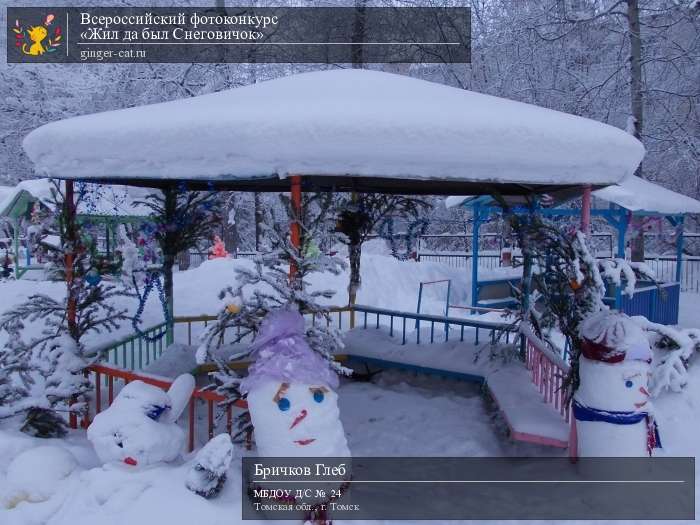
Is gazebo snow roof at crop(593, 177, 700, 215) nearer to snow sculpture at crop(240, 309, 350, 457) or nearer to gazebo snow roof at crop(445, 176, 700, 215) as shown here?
gazebo snow roof at crop(445, 176, 700, 215)

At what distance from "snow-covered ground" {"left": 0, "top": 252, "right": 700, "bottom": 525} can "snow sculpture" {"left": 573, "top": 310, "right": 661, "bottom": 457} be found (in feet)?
2.98

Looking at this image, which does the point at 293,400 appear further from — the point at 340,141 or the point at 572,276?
the point at 572,276

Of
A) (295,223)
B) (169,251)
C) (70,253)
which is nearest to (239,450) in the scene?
(295,223)

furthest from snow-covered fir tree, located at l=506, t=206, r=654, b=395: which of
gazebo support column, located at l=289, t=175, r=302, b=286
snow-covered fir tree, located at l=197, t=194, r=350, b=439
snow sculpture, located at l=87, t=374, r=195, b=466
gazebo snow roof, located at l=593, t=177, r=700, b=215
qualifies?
gazebo snow roof, located at l=593, t=177, r=700, b=215

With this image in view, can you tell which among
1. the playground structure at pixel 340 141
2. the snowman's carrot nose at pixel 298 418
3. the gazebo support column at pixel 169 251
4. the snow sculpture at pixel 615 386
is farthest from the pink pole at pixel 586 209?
the gazebo support column at pixel 169 251

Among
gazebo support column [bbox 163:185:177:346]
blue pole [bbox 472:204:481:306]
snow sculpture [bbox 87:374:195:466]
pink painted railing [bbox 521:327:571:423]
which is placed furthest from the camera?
blue pole [bbox 472:204:481:306]

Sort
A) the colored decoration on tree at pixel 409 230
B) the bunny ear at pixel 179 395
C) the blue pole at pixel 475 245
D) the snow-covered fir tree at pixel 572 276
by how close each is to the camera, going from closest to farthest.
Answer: the bunny ear at pixel 179 395 < the snow-covered fir tree at pixel 572 276 < the colored decoration on tree at pixel 409 230 < the blue pole at pixel 475 245

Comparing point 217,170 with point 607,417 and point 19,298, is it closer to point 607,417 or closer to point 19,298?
point 607,417

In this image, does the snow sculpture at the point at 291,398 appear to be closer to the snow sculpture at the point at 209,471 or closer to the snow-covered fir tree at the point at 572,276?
the snow sculpture at the point at 209,471

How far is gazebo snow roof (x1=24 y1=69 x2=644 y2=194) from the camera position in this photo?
3.73 metres

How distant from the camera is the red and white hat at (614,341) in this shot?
4355mm

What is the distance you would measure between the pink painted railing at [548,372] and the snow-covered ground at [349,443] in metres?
0.48

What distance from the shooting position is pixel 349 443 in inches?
229

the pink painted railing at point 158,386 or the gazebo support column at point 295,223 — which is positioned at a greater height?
the gazebo support column at point 295,223
